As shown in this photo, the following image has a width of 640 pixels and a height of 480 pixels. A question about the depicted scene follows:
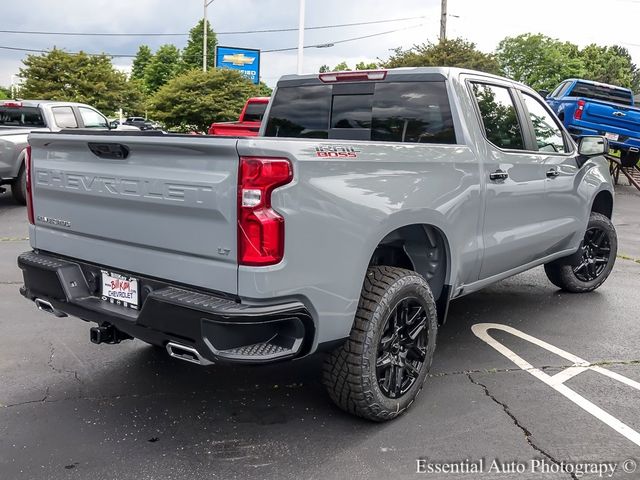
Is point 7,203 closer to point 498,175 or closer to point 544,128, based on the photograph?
point 544,128

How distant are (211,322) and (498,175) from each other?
7.83 feet

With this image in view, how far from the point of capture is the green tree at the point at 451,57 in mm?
23875

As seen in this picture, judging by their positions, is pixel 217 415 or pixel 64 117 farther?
pixel 64 117

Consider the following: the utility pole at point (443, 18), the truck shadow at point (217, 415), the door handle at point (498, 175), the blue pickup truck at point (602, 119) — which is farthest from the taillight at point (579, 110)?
the utility pole at point (443, 18)

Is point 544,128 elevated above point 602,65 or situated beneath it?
situated beneath

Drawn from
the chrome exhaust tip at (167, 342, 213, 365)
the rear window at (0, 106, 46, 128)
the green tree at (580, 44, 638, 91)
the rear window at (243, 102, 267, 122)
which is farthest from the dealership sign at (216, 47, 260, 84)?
the green tree at (580, 44, 638, 91)

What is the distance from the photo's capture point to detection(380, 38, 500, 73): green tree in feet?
78.3

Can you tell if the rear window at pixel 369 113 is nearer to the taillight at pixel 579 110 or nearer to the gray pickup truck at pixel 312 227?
the gray pickup truck at pixel 312 227

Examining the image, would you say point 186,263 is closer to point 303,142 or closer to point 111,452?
point 303,142

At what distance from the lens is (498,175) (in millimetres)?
4207

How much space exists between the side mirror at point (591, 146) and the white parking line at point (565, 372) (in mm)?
1618

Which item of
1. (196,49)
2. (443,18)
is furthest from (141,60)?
(443,18)

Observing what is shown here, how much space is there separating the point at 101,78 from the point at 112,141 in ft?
108

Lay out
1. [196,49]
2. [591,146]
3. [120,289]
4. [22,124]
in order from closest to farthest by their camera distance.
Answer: [120,289]
[591,146]
[22,124]
[196,49]
